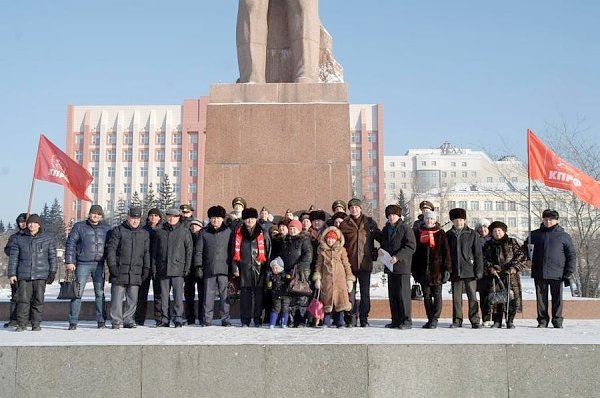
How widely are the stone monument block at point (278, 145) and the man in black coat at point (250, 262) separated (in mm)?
1777

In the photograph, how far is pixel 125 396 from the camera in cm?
523

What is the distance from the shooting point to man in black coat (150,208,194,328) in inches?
295

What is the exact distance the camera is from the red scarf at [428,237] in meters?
7.60

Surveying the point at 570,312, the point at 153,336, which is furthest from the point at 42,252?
the point at 570,312

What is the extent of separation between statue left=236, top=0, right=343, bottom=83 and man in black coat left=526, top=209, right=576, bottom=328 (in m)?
4.53

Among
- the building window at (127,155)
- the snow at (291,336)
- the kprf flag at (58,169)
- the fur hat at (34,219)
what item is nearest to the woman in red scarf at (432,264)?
the snow at (291,336)

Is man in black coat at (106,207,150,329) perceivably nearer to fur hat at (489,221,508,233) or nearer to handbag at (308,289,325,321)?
handbag at (308,289,325,321)

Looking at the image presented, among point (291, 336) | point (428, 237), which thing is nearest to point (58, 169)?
point (291, 336)

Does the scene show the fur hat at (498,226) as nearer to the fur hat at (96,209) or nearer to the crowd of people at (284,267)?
the crowd of people at (284,267)

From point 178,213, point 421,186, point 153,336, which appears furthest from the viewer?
point 421,186

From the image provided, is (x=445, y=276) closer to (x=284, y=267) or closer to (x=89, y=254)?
(x=284, y=267)

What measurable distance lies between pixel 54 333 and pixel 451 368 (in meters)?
4.43

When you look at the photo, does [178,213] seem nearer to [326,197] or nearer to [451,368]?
[326,197]

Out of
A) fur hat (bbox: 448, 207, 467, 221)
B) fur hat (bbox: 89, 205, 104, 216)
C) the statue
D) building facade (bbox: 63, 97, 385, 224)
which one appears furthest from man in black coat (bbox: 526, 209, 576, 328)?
building facade (bbox: 63, 97, 385, 224)
